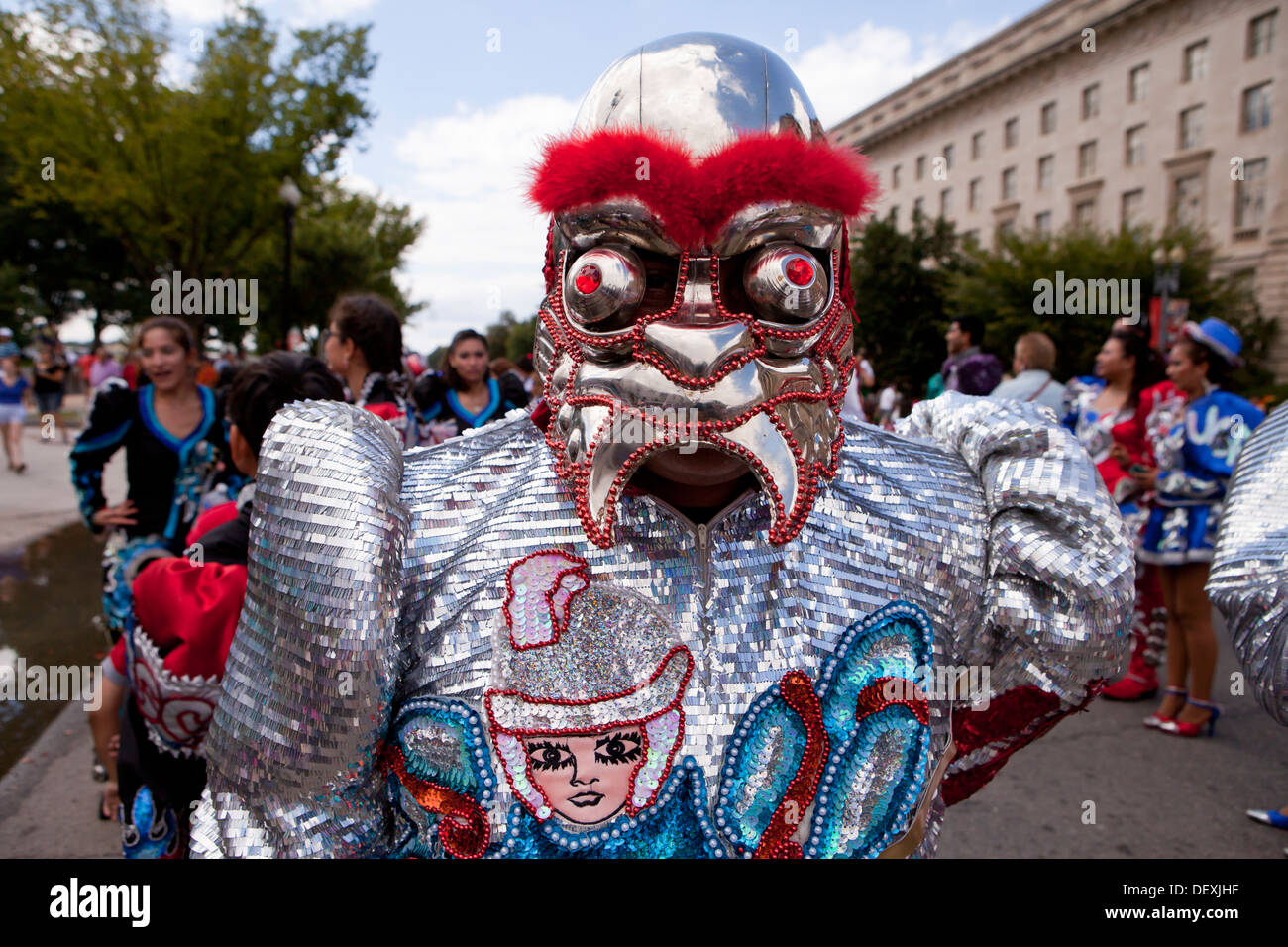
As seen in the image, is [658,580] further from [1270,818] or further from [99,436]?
[1270,818]

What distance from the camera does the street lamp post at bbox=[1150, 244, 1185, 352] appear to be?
14039mm

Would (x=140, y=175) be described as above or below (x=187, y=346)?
above

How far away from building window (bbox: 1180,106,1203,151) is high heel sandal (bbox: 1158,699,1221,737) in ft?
99.9

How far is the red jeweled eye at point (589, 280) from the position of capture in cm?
118

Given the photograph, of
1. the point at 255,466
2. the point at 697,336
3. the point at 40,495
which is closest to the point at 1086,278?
the point at 40,495

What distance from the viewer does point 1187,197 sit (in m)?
28.7

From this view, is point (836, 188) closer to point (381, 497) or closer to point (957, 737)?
point (381, 497)

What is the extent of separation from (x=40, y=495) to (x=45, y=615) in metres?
5.08

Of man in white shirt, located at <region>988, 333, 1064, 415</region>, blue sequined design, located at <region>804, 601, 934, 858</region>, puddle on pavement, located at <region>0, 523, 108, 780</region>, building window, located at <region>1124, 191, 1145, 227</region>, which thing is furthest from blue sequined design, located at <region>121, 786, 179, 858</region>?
building window, located at <region>1124, 191, 1145, 227</region>

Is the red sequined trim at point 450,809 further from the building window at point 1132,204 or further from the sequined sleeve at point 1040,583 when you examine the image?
the building window at point 1132,204

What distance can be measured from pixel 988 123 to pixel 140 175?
3237 cm

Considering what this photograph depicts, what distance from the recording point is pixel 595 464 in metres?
1.18

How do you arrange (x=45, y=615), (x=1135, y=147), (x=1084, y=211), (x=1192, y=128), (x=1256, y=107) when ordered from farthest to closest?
(x=1084, y=211)
(x=1135, y=147)
(x=1192, y=128)
(x=1256, y=107)
(x=45, y=615)

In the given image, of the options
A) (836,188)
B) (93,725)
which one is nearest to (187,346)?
(93,725)
